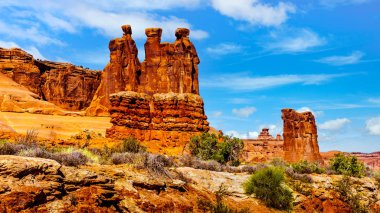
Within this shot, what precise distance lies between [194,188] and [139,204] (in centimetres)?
308

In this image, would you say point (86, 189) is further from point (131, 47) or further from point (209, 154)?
point (131, 47)

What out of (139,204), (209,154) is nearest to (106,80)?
(209,154)

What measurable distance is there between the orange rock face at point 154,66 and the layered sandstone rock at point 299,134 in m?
12.7

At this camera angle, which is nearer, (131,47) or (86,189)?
(86,189)

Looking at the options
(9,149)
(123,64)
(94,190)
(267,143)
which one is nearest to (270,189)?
(94,190)

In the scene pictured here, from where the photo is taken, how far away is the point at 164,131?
1690 inches

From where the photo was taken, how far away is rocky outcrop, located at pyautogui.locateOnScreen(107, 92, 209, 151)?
42031mm

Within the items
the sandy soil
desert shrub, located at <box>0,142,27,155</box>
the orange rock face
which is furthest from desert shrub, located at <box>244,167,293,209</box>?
the sandy soil

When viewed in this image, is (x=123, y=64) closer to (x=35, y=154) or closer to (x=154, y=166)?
(x=154, y=166)

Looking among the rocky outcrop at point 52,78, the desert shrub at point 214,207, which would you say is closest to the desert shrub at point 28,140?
the desert shrub at point 214,207

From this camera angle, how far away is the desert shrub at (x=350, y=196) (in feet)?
61.7

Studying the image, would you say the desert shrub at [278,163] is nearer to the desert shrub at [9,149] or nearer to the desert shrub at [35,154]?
the desert shrub at [35,154]

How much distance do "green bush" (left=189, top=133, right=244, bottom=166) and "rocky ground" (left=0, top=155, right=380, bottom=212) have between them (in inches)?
425

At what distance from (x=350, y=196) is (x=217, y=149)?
1291 centimetres
